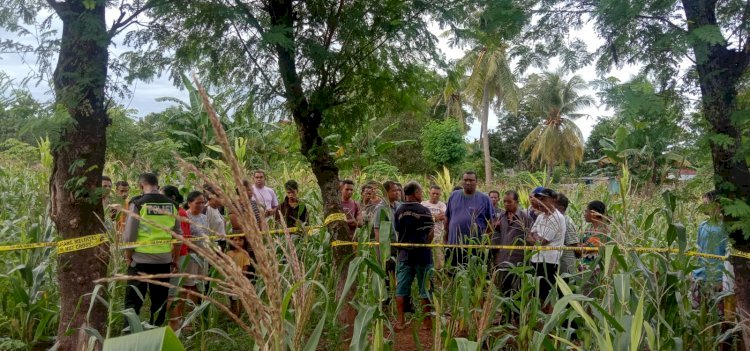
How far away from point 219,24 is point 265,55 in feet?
1.87

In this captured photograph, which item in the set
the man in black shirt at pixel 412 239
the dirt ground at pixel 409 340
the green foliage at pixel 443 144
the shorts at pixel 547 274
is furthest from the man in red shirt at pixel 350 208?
the green foliage at pixel 443 144

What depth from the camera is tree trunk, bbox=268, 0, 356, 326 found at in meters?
4.61

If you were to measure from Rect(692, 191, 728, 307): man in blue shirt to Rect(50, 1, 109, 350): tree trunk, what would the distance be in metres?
4.02

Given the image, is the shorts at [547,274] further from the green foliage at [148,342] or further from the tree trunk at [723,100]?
the green foliage at [148,342]

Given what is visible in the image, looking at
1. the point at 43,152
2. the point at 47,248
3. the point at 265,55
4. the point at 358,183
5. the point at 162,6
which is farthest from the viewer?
the point at 358,183

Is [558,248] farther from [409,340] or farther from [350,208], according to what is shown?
[350,208]

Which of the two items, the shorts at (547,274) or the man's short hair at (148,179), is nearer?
the man's short hair at (148,179)

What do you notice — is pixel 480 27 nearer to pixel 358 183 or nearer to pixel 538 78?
pixel 358 183

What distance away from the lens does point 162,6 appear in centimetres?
397

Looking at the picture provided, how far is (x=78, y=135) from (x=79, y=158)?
0.16 metres

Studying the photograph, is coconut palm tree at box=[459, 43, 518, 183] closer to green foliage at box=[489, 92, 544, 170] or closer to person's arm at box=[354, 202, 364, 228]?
green foliage at box=[489, 92, 544, 170]

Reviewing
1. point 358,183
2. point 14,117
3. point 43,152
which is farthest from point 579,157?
point 14,117

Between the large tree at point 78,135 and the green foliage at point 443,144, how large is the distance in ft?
81.3

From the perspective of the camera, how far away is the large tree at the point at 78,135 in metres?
3.67
